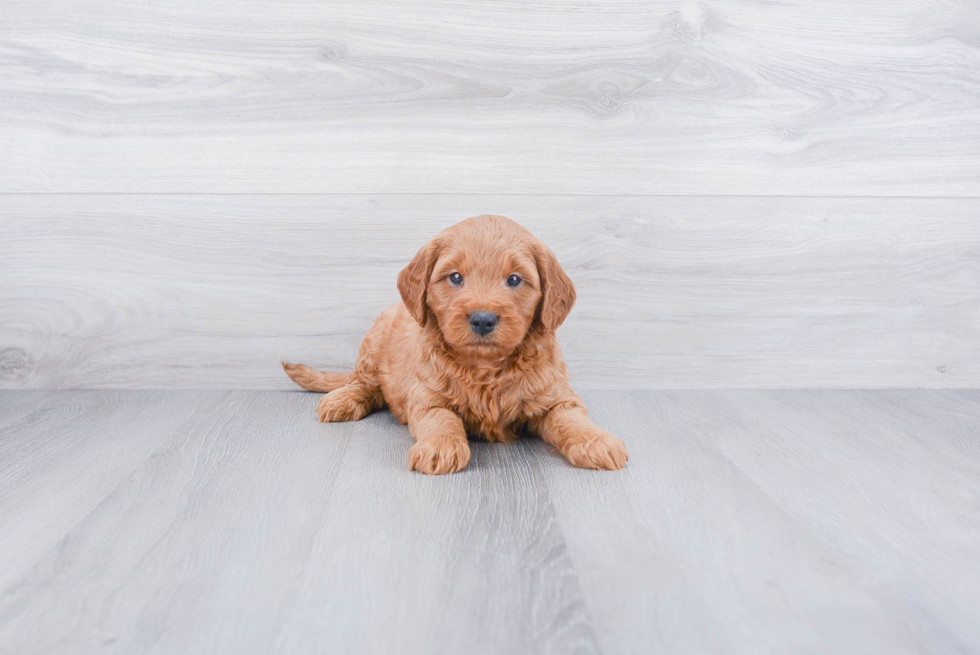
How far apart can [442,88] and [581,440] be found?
1.31 meters

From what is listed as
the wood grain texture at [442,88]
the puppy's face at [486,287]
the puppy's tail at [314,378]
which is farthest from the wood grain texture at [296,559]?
the wood grain texture at [442,88]

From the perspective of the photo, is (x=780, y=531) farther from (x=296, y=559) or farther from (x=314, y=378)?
(x=314, y=378)

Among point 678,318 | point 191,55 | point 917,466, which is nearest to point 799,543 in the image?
point 917,466

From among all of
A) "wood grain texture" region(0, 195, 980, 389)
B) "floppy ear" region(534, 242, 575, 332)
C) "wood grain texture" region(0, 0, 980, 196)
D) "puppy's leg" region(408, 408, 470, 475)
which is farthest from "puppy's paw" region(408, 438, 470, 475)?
"wood grain texture" region(0, 0, 980, 196)

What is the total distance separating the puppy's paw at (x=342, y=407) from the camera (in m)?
2.01

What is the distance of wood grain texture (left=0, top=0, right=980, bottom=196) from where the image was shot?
2.23 m

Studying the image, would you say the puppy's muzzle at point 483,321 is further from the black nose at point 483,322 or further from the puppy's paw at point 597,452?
the puppy's paw at point 597,452

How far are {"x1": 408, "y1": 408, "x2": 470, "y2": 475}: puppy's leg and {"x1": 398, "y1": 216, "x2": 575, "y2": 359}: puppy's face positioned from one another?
7.6 inches

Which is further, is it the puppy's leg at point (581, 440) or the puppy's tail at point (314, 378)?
the puppy's tail at point (314, 378)

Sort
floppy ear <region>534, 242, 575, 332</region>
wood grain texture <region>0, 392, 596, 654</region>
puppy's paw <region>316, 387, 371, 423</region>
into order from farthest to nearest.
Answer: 1. puppy's paw <region>316, 387, 371, 423</region>
2. floppy ear <region>534, 242, 575, 332</region>
3. wood grain texture <region>0, 392, 596, 654</region>

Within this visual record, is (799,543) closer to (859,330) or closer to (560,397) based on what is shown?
(560,397)

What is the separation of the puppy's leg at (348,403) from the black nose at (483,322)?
25.1 inches

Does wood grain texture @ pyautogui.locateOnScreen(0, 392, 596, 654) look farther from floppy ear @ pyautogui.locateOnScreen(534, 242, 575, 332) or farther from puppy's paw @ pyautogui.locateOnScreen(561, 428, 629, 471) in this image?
floppy ear @ pyautogui.locateOnScreen(534, 242, 575, 332)

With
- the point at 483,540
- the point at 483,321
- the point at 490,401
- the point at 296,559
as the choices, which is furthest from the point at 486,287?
the point at 296,559
